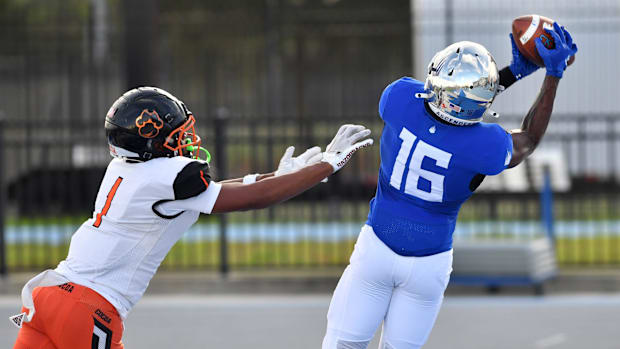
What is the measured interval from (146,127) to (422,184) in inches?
50.3

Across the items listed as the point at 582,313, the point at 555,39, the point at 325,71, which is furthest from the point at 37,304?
the point at 325,71

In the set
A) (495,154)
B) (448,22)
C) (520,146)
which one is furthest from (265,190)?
(448,22)

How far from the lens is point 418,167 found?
463cm

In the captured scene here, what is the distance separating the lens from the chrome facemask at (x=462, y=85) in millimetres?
4531

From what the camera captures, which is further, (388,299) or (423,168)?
(388,299)

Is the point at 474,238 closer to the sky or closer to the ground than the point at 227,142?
closer to the ground

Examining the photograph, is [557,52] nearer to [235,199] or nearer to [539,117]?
[539,117]

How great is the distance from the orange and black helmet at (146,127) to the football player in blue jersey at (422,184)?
3.36 ft

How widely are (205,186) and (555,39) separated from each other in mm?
1872

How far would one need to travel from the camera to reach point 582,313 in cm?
923

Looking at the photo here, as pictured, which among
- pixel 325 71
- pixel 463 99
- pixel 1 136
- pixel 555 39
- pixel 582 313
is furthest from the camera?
pixel 325 71

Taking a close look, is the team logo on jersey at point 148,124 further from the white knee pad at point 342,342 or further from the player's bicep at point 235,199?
the white knee pad at point 342,342

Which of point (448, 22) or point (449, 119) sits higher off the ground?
point (448, 22)

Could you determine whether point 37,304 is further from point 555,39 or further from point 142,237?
point 555,39
